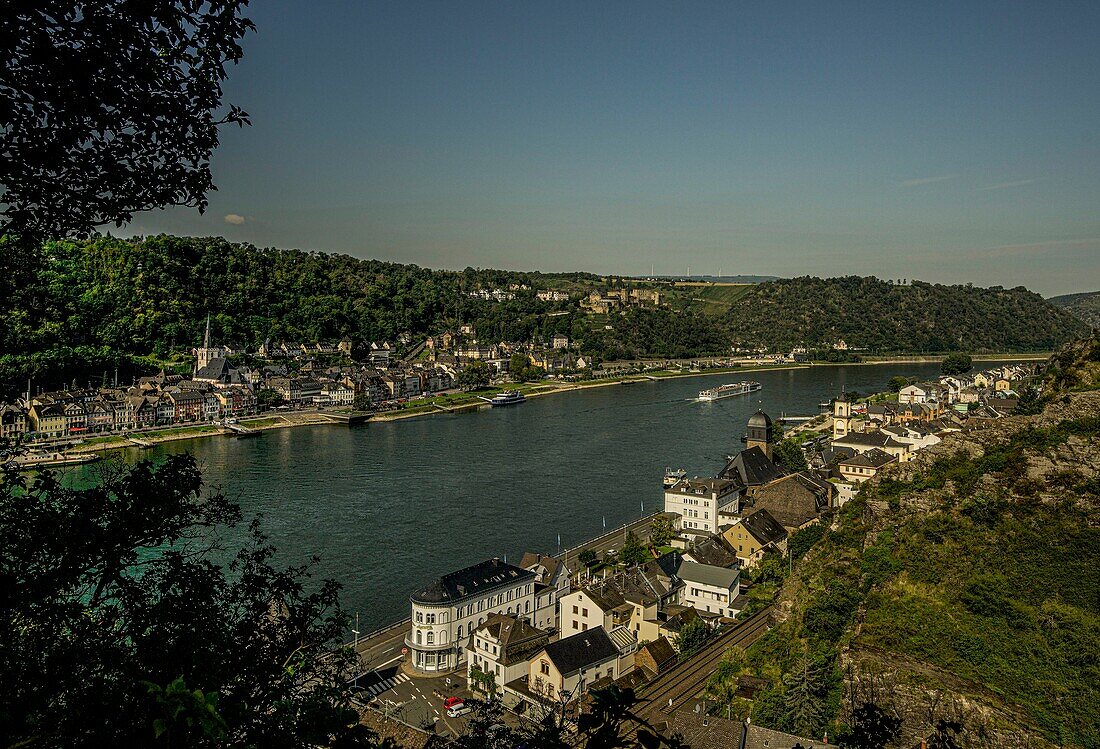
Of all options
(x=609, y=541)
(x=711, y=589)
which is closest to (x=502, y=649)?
(x=711, y=589)

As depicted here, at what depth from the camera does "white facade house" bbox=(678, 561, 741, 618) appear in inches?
354

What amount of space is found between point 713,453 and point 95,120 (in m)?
18.1

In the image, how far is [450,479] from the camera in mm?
15594

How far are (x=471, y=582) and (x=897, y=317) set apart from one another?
5810 cm

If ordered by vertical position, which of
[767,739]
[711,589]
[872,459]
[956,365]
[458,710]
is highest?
[956,365]

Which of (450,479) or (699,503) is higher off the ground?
(699,503)

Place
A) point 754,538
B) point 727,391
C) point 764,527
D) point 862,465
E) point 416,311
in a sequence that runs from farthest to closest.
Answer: point 416,311 < point 727,391 < point 862,465 < point 764,527 < point 754,538

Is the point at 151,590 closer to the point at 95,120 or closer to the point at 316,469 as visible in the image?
the point at 95,120

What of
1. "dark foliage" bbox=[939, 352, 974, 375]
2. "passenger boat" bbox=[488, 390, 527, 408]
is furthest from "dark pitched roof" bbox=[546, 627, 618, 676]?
"dark foliage" bbox=[939, 352, 974, 375]

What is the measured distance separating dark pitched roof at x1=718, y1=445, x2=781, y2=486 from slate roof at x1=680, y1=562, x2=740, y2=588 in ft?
13.4

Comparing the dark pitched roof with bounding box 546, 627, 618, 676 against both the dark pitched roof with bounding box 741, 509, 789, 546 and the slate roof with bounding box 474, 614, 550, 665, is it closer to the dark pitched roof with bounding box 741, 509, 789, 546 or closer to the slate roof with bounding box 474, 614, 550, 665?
the slate roof with bounding box 474, 614, 550, 665

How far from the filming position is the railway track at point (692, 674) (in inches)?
253

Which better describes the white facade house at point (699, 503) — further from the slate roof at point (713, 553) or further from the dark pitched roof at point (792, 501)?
the slate roof at point (713, 553)

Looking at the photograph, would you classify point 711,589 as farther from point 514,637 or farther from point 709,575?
point 514,637
